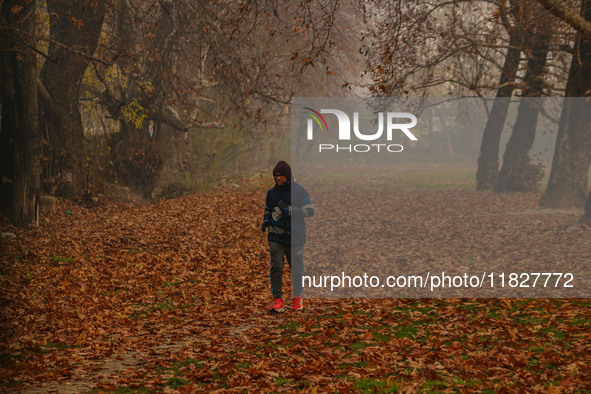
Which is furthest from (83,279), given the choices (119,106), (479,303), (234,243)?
(119,106)

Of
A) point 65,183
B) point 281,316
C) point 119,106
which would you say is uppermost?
point 119,106

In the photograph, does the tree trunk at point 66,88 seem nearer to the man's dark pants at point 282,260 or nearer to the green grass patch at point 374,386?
the man's dark pants at point 282,260

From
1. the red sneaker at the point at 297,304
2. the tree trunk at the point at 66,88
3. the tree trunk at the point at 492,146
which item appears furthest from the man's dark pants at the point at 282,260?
the tree trunk at the point at 492,146

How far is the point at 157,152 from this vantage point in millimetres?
23641

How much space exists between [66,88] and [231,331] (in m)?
13.6

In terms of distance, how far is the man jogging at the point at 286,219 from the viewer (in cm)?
860

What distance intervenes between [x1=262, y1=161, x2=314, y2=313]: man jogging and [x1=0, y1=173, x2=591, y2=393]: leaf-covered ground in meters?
0.90

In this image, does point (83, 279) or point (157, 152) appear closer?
point (83, 279)

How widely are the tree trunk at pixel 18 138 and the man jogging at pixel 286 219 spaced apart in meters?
9.04

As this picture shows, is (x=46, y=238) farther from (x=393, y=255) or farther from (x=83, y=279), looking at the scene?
(x=393, y=255)

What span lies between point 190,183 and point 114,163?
4332mm

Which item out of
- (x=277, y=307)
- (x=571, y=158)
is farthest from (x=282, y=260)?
(x=571, y=158)

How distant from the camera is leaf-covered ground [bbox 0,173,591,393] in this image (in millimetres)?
6156

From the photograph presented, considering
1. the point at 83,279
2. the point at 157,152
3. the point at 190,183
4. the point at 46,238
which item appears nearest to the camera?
the point at 83,279
